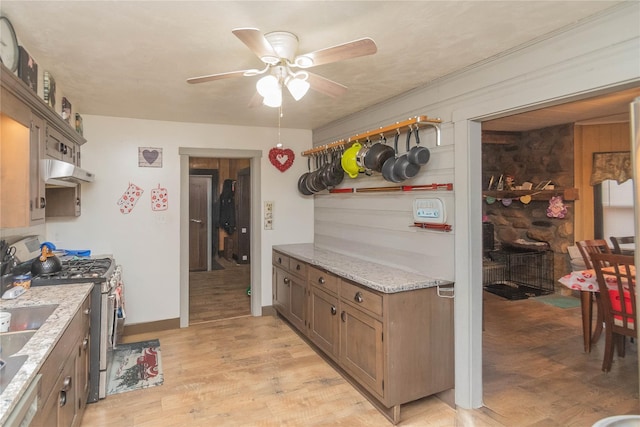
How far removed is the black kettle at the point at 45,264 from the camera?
2.52 meters

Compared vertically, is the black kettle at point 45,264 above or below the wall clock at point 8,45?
below

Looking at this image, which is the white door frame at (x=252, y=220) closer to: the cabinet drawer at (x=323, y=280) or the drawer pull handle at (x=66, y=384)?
the cabinet drawer at (x=323, y=280)

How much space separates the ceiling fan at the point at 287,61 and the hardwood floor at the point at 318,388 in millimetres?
2094

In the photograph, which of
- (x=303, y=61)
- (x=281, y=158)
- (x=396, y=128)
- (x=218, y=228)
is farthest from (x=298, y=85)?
(x=218, y=228)

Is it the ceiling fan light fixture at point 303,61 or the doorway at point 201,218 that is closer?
the ceiling fan light fixture at point 303,61

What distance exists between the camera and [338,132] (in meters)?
4.13

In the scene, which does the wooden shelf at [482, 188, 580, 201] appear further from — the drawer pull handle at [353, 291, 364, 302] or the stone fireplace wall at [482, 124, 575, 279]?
the drawer pull handle at [353, 291, 364, 302]

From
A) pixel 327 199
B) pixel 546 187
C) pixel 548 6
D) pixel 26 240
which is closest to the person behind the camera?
pixel 548 6

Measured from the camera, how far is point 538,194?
550cm

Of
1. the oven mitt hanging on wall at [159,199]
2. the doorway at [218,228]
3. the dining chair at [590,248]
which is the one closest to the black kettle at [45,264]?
the oven mitt hanging on wall at [159,199]

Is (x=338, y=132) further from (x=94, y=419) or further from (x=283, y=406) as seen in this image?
(x=94, y=419)

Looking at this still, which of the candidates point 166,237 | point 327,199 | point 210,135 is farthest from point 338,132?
point 166,237

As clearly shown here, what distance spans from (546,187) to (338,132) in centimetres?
344

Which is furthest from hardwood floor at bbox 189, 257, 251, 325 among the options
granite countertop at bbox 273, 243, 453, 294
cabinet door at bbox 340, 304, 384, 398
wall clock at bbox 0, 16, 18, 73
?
wall clock at bbox 0, 16, 18, 73
